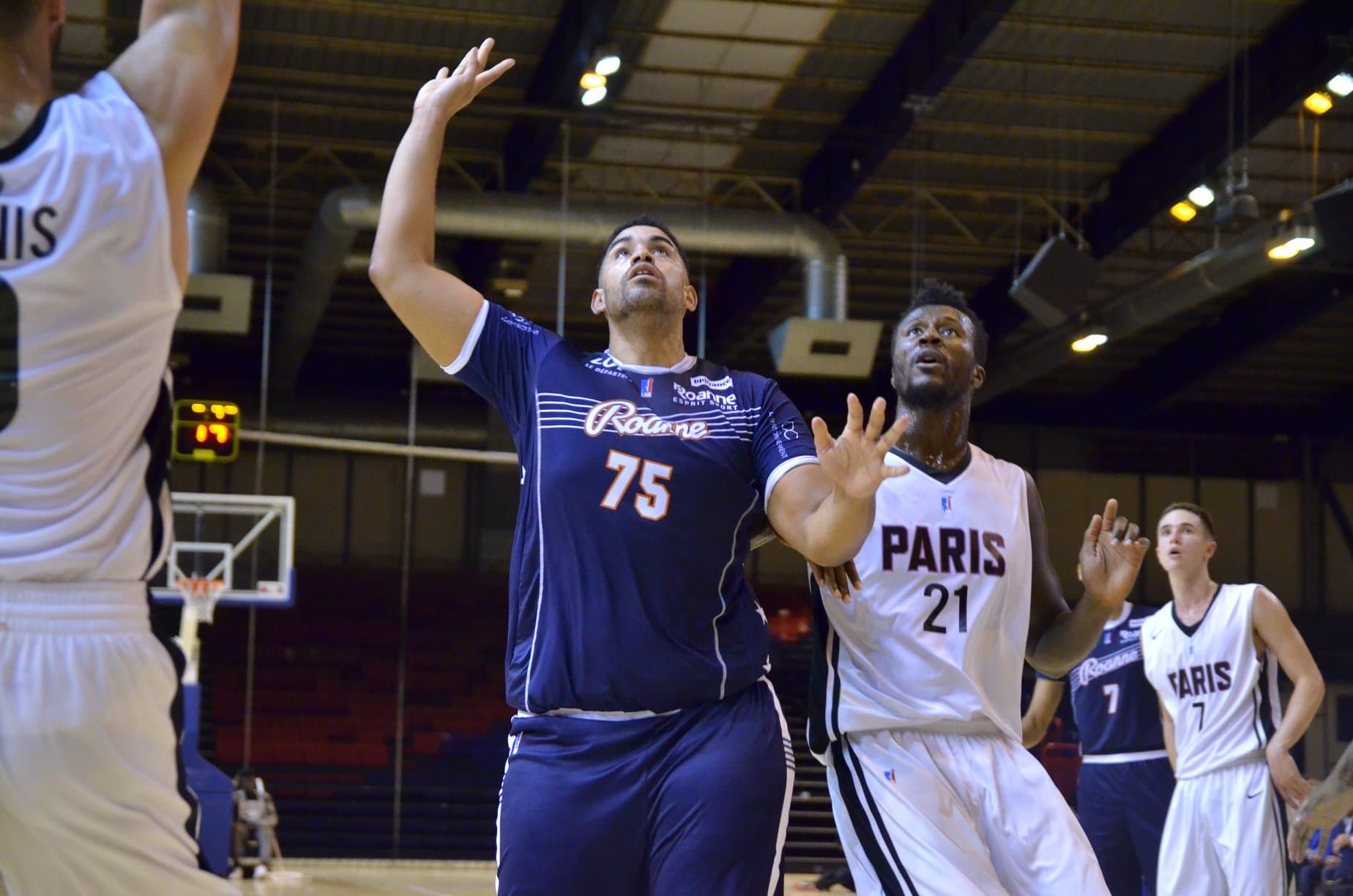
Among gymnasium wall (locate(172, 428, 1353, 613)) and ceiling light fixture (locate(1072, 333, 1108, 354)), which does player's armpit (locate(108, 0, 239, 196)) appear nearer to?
ceiling light fixture (locate(1072, 333, 1108, 354))

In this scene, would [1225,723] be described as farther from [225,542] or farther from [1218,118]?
[225,542]

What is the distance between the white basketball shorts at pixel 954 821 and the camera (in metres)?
4.41

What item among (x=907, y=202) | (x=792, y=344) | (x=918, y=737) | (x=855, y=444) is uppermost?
(x=907, y=202)

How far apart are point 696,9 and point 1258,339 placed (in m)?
12.4

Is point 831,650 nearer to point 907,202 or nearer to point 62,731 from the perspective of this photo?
point 62,731

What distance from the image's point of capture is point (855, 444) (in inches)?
150

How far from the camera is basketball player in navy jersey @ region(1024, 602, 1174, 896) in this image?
28.0ft

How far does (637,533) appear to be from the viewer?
13.9 feet

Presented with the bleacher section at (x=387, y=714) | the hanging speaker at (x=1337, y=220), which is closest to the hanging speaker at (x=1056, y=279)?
the hanging speaker at (x=1337, y=220)

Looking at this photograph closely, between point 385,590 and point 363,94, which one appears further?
point 385,590

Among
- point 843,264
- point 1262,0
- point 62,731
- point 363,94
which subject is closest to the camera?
point 62,731

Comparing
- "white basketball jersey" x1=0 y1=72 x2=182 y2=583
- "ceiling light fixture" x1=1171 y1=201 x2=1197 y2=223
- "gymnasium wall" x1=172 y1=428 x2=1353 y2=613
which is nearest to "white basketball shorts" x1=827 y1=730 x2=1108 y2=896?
"white basketball jersey" x1=0 y1=72 x2=182 y2=583

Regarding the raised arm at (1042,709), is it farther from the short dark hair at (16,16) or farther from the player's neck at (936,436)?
the short dark hair at (16,16)

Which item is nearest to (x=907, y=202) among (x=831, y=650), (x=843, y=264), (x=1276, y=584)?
(x=843, y=264)
